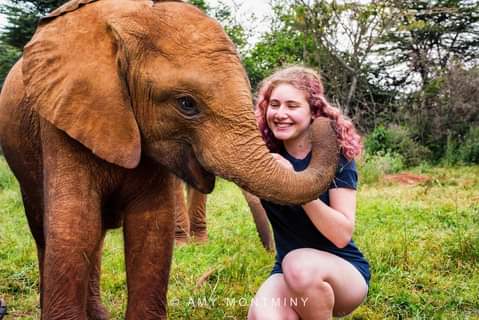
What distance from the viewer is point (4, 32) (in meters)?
20.0

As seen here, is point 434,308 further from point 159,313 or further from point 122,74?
point 122,74

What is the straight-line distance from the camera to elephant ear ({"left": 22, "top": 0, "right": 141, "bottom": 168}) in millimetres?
2811

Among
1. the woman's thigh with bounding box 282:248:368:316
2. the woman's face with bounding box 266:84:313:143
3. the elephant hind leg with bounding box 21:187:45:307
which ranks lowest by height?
the elephant hind leg with bounding box 21:187:45:307

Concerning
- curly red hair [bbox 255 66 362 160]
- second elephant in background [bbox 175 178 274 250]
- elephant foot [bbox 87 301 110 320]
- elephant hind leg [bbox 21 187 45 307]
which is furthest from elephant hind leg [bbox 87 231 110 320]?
curly red hair [bbox 255 66 362 160]

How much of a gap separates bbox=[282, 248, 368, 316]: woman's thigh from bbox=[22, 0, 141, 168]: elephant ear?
913 mm

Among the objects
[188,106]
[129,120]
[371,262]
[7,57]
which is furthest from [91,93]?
[7,57]

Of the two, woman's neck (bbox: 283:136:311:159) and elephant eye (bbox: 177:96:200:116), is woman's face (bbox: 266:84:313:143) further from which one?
elephant eye (bbox: 177:96:200:116)

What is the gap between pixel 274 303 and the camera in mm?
3068

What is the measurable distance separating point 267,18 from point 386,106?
6.85m

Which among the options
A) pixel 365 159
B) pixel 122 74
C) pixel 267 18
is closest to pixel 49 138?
pixel 122 74

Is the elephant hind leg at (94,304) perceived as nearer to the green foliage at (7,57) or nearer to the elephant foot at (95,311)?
the elephant foot at (95,311)

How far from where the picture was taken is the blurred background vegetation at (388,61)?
17219 mm

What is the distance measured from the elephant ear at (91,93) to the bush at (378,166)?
10.1 meters

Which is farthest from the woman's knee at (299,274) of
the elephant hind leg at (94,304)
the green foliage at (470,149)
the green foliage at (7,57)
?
the green foliage at (7,57)
